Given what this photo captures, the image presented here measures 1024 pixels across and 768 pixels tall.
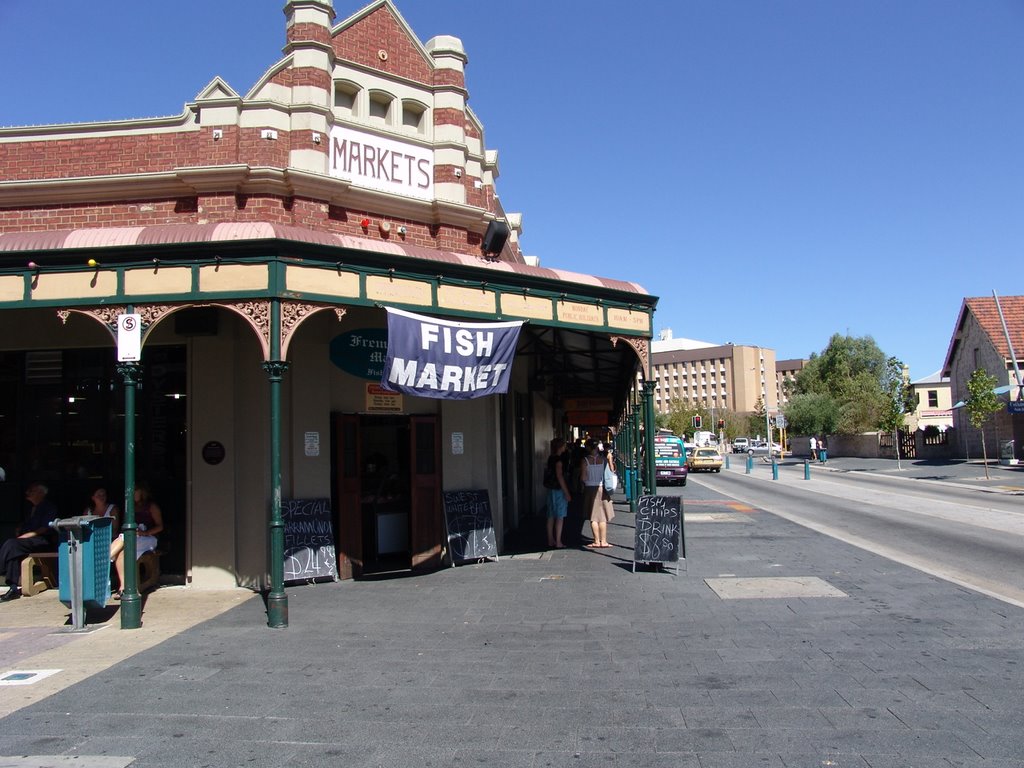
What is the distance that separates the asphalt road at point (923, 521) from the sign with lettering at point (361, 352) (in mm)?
7649

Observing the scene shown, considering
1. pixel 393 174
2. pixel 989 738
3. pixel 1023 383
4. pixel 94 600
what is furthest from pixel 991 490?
pixel 94 600

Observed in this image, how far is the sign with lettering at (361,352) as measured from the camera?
34.6 feet

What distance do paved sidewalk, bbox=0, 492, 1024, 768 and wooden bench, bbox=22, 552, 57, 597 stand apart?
1.84 feet

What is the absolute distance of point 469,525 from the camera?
459 inches

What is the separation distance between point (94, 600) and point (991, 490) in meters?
26.3

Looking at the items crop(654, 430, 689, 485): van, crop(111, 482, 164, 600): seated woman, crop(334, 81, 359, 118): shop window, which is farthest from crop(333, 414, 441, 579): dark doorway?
crop(654, 430, 689, 485): van

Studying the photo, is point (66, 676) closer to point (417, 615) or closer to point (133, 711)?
point (133, 711)

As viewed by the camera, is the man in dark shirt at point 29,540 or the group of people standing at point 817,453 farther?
the group of people standing at point 817,453

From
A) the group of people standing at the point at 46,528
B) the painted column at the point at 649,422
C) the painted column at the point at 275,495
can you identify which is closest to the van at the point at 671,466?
the painted column at the point at 649,422

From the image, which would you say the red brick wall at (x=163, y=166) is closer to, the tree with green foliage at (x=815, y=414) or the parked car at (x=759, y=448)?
the tree with green foliage at (x=815, y=414)

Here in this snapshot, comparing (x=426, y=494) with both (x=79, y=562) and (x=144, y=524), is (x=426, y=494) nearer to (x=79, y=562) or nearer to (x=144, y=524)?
A: (x=144, y=524)

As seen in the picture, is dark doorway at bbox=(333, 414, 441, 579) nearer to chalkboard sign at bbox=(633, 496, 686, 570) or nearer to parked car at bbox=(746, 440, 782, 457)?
chalkboard sign at bbox=(633, 496, 686, 570)

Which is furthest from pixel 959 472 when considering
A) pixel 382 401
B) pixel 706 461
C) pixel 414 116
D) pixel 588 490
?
pixel 382 401

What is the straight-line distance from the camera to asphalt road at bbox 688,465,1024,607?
35.3 ft
